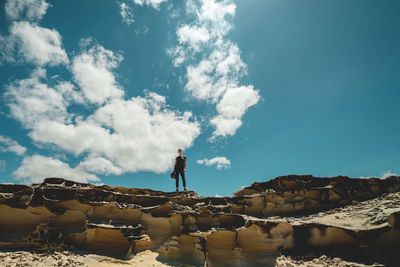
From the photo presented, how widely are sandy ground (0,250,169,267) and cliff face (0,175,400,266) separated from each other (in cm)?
40

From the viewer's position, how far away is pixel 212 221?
325 inches

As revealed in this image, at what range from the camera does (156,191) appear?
1023 cm

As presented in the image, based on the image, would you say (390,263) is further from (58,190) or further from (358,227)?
(58,190)

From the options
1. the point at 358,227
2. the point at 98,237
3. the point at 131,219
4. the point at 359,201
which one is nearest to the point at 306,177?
the point at 359,201

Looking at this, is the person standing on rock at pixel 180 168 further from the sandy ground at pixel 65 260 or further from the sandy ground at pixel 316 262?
the sandy ground at pixel 316 262

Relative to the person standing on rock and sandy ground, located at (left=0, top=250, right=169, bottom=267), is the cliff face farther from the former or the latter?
the person standing on rock

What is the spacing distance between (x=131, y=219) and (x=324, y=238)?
24.2 feet

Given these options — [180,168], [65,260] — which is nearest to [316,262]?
[180,168]

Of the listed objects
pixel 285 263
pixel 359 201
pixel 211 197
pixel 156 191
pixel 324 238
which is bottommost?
pixel 285 263

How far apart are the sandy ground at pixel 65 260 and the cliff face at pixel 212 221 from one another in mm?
404

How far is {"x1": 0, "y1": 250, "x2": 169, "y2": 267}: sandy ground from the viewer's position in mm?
5676

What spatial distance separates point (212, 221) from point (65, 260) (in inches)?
209

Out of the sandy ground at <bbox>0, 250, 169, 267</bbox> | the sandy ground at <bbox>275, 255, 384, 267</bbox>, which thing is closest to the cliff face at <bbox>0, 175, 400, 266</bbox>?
the sandy ground at <bbox>275, 255, 384, 267</bbox>

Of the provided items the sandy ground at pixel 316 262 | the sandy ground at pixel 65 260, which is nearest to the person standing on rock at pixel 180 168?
the sandy ground at pixel 65 260
